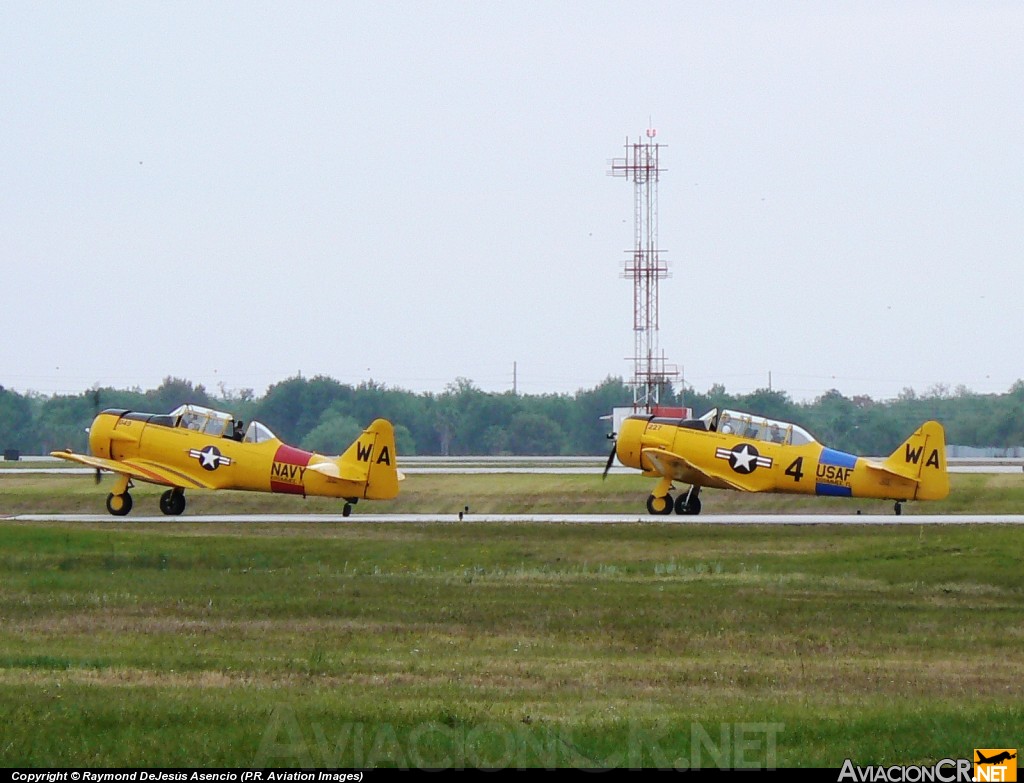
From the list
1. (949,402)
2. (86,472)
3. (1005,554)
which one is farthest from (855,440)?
(1005,554)

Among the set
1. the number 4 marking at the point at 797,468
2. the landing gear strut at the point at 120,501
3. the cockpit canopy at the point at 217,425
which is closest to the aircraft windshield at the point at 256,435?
the cockpit canopy at the point at 217,425

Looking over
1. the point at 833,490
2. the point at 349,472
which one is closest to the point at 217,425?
the point at 349,472

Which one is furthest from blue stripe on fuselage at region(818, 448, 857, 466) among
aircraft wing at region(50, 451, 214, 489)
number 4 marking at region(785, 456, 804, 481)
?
aircraft wing at region(50, 451, 214, 489)

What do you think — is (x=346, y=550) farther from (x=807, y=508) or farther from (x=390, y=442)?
(x=807, y=508)

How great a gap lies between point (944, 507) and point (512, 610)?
67.0 feet

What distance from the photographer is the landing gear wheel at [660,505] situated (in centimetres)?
3475

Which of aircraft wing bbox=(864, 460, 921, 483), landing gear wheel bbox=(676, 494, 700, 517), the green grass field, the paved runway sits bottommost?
the green grass field

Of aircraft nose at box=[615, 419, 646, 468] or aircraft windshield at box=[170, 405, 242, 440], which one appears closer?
aircraft windshield at box=[170, 405, 242, 440]

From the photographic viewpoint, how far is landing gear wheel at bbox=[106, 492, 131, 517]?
117ft

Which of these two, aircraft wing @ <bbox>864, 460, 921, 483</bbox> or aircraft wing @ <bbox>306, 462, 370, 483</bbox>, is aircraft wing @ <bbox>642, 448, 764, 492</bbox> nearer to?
aircraft wing @ <bbox>864, 460, 921, 483</bbox>

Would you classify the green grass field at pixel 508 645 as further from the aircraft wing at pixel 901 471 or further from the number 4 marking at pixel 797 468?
the number 4 marking at pixel 797 468

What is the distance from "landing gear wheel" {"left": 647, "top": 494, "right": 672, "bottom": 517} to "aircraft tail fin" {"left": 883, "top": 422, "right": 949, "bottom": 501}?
5295mm

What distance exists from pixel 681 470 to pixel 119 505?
43.9 feet

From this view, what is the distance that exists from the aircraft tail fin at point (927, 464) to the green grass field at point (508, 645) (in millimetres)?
3100
